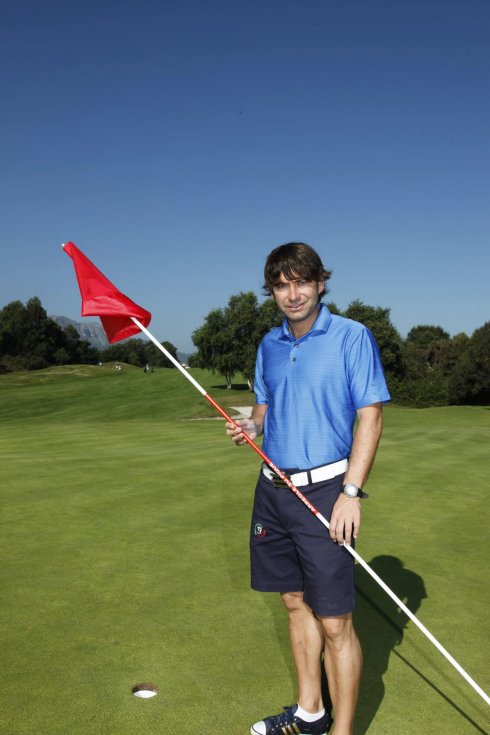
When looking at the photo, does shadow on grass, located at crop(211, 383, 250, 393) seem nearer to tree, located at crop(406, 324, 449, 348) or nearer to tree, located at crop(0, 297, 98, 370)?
tree, located at crop(0, 297, 98, 370)

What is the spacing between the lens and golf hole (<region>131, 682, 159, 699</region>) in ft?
12.0

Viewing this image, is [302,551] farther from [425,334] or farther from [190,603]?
[425,334]

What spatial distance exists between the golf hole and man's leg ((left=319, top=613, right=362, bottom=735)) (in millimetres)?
1084

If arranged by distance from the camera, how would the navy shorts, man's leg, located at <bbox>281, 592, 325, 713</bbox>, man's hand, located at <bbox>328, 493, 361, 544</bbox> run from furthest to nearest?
man's leg, located at <bbox>281, 592, 325, 713</bbox> → the navy shorts → man's hand, located at <bbox>328, 493, 361, 544</bbox>

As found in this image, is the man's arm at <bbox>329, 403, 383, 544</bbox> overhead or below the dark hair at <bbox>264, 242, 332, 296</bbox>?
below

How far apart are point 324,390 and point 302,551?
0.89 metres

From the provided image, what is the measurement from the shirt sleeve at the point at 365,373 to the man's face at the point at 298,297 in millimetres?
328

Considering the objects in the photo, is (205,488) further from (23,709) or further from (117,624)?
(23,709)

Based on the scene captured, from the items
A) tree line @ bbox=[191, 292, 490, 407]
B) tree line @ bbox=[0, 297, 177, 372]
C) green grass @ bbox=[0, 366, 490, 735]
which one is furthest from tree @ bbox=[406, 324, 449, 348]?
green grass @ bbox=[0, 366, 490, 735]

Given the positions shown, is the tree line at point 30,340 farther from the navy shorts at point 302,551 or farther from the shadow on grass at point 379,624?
the navy shorts at point 302,551

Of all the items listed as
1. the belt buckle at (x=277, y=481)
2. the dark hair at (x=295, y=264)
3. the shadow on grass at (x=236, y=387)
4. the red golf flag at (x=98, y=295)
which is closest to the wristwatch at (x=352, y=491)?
the belt buckle at (x=277, y=481)

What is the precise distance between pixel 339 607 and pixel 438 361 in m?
94.5

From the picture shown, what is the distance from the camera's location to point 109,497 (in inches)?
336

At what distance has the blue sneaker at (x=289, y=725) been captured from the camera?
3369mm
